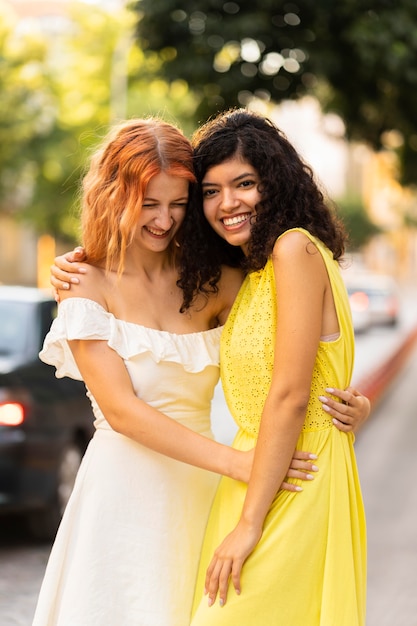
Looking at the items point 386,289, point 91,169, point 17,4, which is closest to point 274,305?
point 91,169

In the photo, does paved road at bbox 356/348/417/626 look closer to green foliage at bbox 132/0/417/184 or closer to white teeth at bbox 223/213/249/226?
white teeth at bbox 223/213/249/226

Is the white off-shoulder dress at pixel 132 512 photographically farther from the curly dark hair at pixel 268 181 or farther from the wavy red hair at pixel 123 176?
the curly dark hair at pixel 268 181

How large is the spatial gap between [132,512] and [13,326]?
402cm

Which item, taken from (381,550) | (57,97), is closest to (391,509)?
(381,550)

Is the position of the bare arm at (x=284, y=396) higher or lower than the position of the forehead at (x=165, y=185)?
lower

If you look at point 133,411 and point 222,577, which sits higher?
point 133,411

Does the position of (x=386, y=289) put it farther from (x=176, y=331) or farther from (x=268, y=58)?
(x=176, y=331)

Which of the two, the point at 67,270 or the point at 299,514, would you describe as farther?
the point at 67,270

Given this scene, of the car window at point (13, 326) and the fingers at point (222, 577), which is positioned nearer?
the fingers at point (222, 577)

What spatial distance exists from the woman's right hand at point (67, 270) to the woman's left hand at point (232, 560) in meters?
0.78

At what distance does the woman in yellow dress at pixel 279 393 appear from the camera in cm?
230

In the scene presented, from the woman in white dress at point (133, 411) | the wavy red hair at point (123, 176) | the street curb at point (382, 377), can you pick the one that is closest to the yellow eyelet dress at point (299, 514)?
the woman in white dress at point (133, 411)

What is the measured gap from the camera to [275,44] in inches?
366

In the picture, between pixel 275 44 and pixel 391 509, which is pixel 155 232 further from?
pixel 275 44
